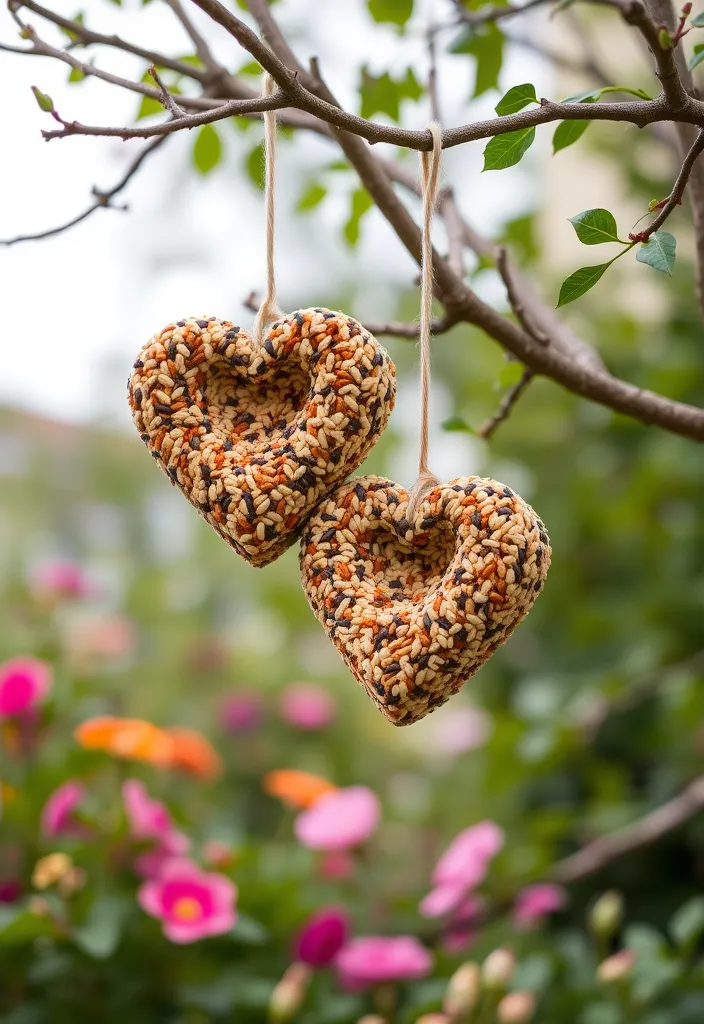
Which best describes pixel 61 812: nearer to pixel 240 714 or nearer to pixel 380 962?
pixel 380 962

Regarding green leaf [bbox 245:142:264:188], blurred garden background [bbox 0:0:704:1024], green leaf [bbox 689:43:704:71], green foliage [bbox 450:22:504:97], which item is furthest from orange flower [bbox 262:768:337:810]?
green leaf [bbox 689:43:704:71]

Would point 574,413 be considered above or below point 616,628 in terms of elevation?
above

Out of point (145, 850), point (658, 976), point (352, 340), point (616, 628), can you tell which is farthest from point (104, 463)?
point (352, 340)

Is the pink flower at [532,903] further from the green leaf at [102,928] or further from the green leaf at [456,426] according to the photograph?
the green leaf at [456,426]

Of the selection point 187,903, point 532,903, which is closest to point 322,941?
point 187,903

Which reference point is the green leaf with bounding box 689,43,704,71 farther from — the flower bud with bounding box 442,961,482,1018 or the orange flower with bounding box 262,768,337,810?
the orange flower with bounding box 262,768,337,810

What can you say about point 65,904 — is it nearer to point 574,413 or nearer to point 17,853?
point 17,853
